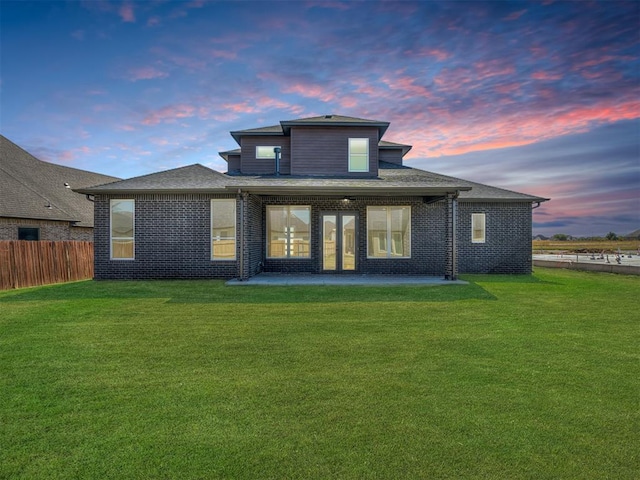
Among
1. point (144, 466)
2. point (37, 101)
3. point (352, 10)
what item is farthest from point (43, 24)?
point (144, 466)

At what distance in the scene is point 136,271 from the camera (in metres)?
13.8

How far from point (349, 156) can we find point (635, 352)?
12.1 metres

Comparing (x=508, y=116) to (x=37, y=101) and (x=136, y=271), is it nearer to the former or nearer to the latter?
(x=136, y=271)

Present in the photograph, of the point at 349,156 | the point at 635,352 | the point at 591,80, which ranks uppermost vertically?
the point at 591,80

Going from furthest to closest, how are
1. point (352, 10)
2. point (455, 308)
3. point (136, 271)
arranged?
1. point (136, 271)
2. point (352, 10)
3. point (455, 308)

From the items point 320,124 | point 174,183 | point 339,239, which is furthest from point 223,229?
point 320,124

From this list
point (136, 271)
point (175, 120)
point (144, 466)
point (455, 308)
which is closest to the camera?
point (144, 466)

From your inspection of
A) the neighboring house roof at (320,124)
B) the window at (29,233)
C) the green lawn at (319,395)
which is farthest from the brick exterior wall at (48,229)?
the green lawn at (319,395)

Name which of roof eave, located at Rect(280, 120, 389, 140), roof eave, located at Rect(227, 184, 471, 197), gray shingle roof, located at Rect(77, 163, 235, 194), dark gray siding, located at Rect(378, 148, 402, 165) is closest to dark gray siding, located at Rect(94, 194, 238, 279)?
gray shingle roof, located at Rect(77, 163, 235, 194)

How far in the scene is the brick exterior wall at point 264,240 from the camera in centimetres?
1366

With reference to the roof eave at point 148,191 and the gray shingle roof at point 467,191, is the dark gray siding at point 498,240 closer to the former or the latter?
the gray shingle roof at point 467,191

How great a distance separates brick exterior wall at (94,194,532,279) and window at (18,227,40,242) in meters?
6.80

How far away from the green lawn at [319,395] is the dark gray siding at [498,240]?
8.46m

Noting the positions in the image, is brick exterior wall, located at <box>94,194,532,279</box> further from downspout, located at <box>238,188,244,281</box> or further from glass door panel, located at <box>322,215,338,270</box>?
glass door panel, located at <box>322,215,338,270</box>
